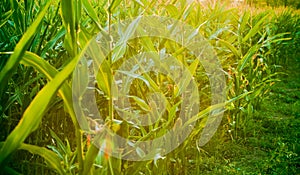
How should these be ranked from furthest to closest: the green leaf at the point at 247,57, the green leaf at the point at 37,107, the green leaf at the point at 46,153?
the green leaf at the point at 247,57 < the green leaf at the point at 46,153 < the green leaf at the point at 37,107

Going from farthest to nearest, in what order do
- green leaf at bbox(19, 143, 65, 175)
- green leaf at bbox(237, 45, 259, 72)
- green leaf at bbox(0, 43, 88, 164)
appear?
1. green leaf at bbox(237, 45, 259, 72)
2. green leaf at bbox(19, 143, 65, 175)
3. green leaf at bbox(0, 43, 88, 164)

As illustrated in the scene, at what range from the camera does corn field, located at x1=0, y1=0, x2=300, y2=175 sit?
0.56m

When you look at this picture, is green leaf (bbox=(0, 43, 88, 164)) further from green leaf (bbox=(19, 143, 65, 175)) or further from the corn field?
green leaf (bbox=(19, 143, 65, 175))

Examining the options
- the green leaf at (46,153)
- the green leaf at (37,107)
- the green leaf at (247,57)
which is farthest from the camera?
the green leaf at (247,57)

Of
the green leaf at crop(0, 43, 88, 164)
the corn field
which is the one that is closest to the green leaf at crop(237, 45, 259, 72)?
the corn field

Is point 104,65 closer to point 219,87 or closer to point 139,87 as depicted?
point 139,87

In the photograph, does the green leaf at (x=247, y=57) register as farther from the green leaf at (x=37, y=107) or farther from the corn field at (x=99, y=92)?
the green leaf at (x=37, y=107)

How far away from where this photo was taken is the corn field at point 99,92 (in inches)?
21.9

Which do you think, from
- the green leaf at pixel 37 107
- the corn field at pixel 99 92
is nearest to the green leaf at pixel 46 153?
the corn field at pixel 99 92

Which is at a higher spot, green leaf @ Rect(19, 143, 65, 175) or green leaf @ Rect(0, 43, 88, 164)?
green leaf @ Rect(0, 43, 88, 164)

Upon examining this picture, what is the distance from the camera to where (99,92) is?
1.00 meters

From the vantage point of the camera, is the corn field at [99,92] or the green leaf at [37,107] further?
the corn field at [99,92]

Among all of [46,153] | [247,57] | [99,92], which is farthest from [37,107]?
[247,57]

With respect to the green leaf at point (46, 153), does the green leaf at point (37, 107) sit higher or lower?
higher
